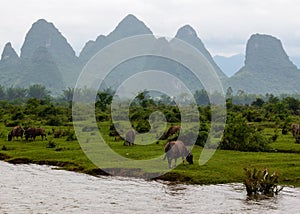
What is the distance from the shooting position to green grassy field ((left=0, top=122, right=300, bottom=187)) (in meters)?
16.7

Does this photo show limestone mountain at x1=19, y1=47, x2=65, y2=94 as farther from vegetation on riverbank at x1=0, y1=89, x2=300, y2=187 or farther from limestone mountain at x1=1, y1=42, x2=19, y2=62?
vegetation on riverbank at x1=0, y1=89, x2=300, y2=187

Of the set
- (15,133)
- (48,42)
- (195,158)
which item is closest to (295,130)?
(195,158)

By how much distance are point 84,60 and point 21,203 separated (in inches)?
6779

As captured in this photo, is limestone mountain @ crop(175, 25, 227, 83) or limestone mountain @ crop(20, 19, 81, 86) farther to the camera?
limestone mountain @ crop(175, 25, 227, 83)

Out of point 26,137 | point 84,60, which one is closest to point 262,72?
point 84,60

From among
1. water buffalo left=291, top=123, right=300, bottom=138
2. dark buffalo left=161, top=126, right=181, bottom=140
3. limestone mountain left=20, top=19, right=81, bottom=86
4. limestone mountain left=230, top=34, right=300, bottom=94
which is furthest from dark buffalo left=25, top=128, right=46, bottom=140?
limestone mountain left=20, top=19, right=81, bottom=86

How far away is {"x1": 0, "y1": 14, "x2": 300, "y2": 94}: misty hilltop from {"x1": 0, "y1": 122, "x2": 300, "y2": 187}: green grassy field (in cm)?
10388

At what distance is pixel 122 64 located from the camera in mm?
173750

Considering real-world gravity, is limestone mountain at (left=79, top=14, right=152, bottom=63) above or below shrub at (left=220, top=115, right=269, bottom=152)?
above

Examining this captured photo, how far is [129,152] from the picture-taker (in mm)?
21969

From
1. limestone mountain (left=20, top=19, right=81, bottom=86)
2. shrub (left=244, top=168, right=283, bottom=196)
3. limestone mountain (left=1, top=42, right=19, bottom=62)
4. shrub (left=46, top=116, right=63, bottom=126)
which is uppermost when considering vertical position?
limestone mountain (left=20, top=19, right=81, bottom=86)

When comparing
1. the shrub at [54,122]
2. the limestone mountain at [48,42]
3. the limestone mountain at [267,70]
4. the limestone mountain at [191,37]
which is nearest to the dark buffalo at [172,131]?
the shrub at [54,122]

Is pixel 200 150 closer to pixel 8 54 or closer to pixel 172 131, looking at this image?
pixel 172 131

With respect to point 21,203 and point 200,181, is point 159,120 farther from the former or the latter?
point 21,203
